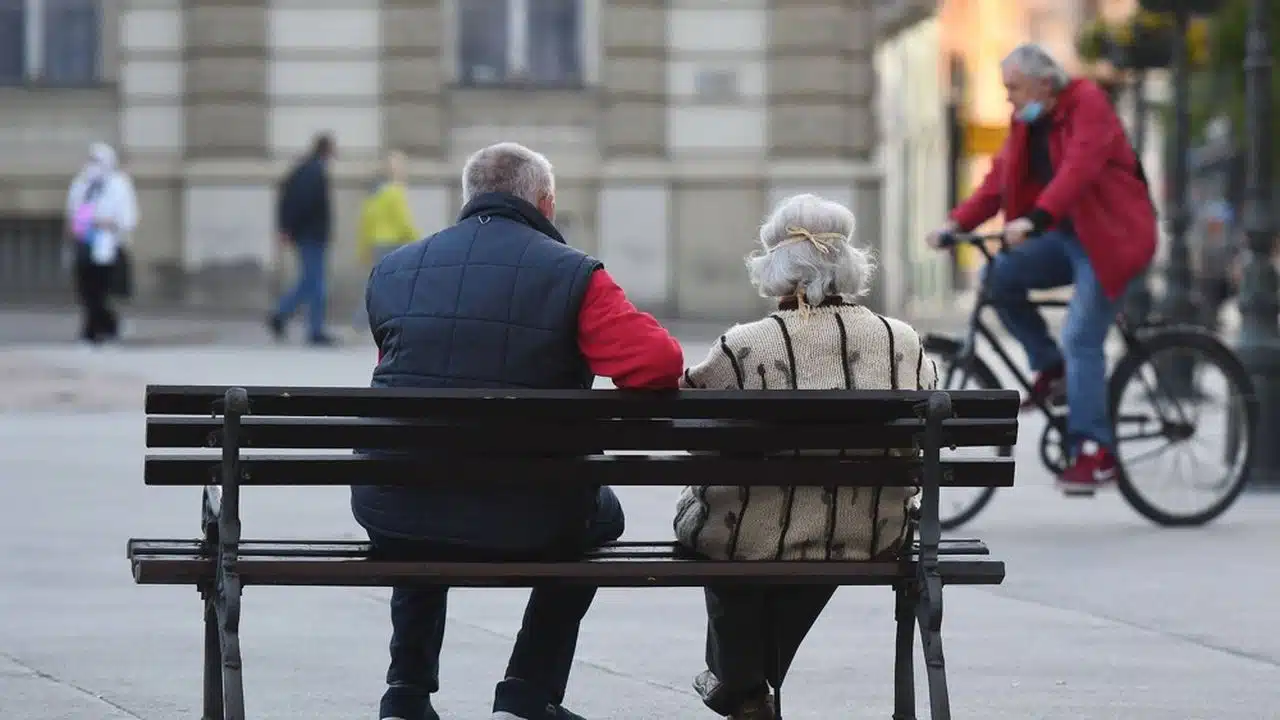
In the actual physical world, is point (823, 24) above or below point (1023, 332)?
above

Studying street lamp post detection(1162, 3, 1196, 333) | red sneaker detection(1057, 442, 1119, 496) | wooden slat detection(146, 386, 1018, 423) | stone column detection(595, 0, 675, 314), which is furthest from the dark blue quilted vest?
stone column detection(595, 0, 675, 314)

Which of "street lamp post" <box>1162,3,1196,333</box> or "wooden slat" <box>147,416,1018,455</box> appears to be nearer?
"wooden slat" <box>147,416,1018,455</box>

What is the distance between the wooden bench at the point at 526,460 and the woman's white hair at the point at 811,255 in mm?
357

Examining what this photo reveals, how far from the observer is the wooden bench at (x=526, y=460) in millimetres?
5574

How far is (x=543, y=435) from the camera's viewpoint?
5.64 metres

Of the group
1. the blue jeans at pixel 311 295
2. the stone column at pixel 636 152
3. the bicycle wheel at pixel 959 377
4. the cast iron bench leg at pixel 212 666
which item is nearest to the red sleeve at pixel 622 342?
the cast iron bench leg at pixel 212 666

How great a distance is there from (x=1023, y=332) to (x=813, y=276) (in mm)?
4592

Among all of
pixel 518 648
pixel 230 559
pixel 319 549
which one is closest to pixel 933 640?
pixel 518 648

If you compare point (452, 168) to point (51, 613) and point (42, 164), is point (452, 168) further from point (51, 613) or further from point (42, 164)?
point (51, 613)

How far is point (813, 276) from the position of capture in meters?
5.95

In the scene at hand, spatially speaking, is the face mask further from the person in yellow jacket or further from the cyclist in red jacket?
the person in yellow jacket

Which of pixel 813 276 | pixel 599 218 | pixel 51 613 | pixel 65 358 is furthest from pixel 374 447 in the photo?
pixel 599 218

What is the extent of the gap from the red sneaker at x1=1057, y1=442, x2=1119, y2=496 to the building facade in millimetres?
15352

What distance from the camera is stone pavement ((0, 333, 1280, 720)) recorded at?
693 cm
